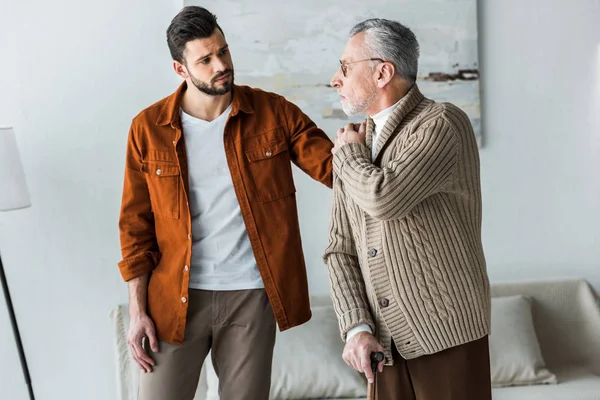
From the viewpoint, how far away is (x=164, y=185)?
2182mm

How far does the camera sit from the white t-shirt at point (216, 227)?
2143mm

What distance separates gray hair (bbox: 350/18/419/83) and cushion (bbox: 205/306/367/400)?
1.56m

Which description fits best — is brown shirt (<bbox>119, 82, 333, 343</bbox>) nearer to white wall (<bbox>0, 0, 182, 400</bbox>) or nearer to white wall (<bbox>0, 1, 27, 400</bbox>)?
white wall (<bbox>0, 0, 182, 400</bbox>)

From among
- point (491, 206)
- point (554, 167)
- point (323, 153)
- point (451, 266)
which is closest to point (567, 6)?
point (554, 167)

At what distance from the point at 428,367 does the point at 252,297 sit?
56 cm

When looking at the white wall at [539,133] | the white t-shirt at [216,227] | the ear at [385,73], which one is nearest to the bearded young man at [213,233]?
the white t-shirt at [216,227]

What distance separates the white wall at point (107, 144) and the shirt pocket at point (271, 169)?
4.30 feet

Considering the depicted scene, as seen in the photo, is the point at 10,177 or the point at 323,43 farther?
the point at 323,43

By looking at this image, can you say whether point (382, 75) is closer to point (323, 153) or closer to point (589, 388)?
point (323, 153)

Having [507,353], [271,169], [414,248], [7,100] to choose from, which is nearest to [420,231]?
[414,248]

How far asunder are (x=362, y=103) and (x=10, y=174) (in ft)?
5.40

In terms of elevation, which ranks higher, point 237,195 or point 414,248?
point 237,195

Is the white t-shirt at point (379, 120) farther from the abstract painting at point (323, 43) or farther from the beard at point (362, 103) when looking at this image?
the abstract painting at point (323, 43)

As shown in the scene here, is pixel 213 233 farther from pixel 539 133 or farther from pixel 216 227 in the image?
pixel 539 133
